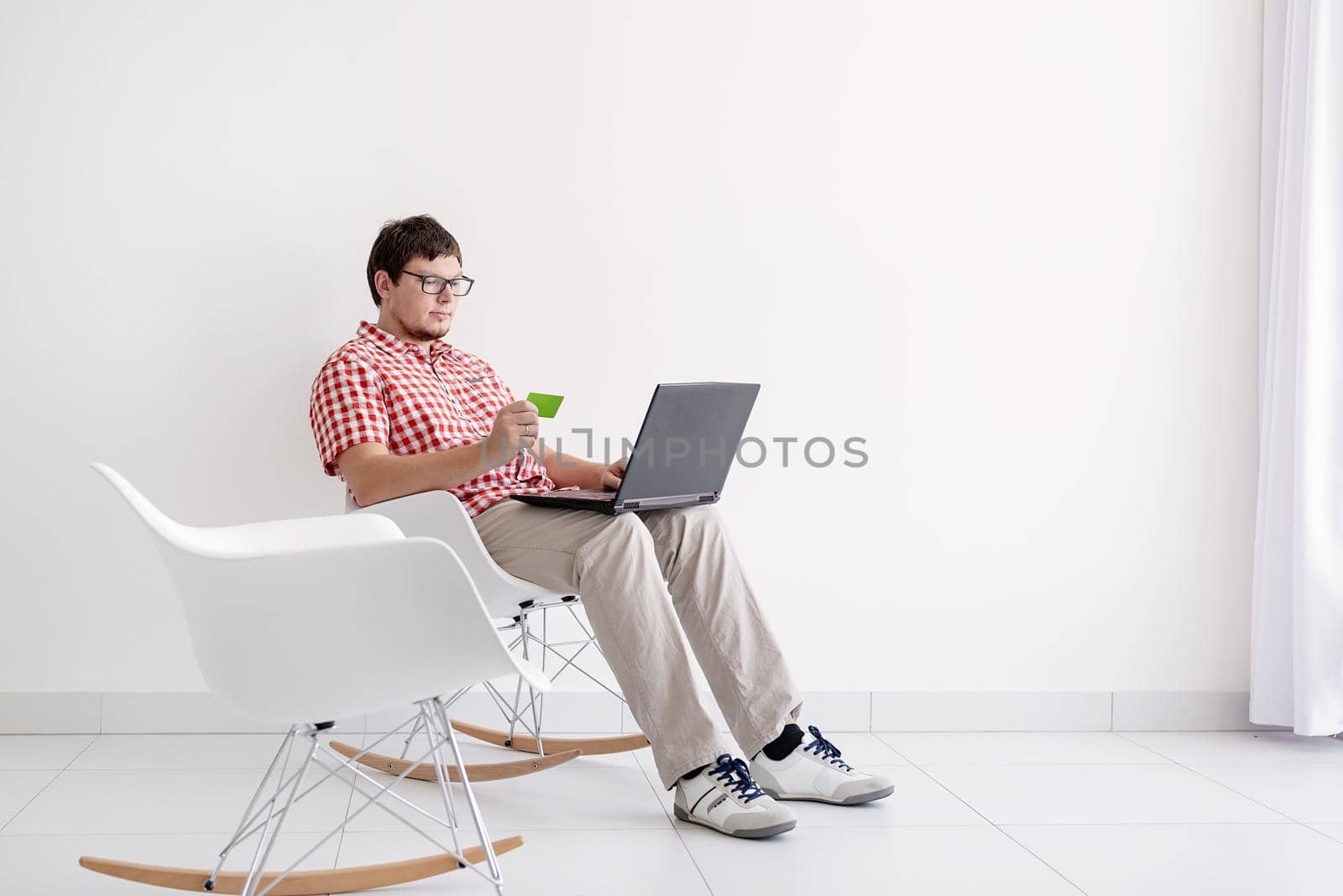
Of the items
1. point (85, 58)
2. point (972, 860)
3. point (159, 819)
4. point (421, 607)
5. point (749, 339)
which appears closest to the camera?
point (421, 607)

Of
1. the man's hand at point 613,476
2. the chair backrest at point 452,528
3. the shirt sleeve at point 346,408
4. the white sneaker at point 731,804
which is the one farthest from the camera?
the man's hand at point 613,476

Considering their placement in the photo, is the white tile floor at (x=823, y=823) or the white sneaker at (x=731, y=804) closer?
the white tile floor at (x=823, y=823)

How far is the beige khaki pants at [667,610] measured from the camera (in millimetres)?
2002

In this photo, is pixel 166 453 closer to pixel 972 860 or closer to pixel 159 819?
pixel 159 819

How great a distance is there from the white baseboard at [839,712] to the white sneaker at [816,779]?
0.54m

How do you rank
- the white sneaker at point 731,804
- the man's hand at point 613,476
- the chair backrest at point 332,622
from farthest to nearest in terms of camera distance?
the man's hand at point 613,476 → the white sneaker at point 731,804 → the chair backrest at point 332,622

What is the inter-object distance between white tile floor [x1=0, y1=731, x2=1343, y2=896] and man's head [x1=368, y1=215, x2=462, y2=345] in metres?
0.92

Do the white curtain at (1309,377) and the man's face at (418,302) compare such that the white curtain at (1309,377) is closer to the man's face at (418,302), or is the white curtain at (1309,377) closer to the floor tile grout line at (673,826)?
the floor tile grout line at (673,826)

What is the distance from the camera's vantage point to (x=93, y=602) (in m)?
2.63

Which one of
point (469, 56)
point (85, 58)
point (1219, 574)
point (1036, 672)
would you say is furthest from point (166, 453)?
point (1219, 574)

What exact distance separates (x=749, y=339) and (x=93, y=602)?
1611mm

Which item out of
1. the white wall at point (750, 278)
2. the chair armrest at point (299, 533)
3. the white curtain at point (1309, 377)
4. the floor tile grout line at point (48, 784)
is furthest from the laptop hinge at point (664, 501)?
the white curtain at point (1309, 377)

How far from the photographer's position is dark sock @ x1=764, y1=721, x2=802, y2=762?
2162 millimetres

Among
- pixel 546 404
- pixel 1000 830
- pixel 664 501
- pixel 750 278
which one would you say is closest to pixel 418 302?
pixel 546 404
